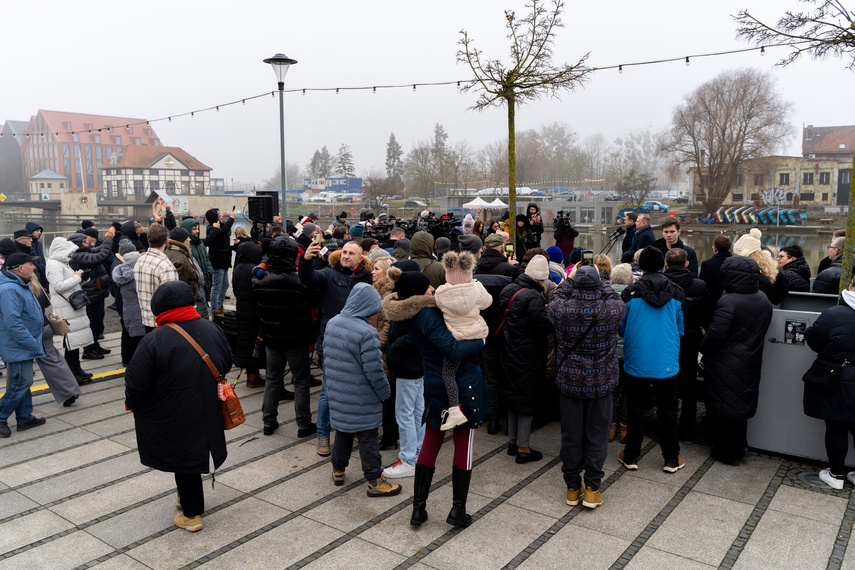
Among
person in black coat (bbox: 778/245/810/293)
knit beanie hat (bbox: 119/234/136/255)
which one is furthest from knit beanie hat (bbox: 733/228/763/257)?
knit beanie hat (bbox: 119/234/136/255)

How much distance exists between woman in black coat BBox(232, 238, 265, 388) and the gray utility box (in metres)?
5.00

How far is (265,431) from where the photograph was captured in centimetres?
599

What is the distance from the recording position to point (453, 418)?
394 centimetres

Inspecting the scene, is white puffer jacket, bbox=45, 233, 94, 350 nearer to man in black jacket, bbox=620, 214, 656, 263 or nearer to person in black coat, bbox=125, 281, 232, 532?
person in black coat, bbox=125, 281, 232, 532

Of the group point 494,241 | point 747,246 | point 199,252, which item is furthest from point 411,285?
point 199,252

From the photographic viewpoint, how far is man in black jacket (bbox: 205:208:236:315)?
10.8 meters

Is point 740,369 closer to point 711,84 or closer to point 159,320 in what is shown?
point 159,320

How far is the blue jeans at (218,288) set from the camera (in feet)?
37.5

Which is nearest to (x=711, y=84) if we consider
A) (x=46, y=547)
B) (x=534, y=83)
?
(x=534, y=83)

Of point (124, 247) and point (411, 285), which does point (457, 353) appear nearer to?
point (411, 285)

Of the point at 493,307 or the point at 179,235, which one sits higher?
the point at 179,235

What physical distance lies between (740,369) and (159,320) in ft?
14.5

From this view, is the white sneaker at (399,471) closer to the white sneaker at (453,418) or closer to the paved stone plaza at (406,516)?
the paved stone plaza at (406,516)

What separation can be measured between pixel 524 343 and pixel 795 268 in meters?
3.84
